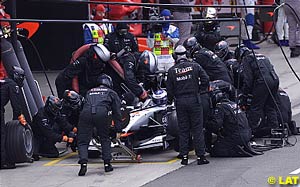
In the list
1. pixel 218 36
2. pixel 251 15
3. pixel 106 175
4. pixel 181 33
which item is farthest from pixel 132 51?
pixel 251 15

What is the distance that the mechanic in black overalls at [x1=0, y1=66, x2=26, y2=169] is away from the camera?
43.9ft

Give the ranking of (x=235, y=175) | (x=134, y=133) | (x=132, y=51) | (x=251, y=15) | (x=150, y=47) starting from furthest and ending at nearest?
1. (x=251, y=15)
2. (x=150, y=47)
3. (x=132, y=51)
4. (x=134, y=133)
5. (x=235, y=175)

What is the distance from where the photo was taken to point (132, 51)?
52.5 ft

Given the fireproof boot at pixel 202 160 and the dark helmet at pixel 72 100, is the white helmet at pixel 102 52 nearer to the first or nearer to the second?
the dark helmet at pixel 72 100

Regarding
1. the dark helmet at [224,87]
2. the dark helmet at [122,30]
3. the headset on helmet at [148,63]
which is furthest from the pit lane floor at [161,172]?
the dark helmet at [122,30]

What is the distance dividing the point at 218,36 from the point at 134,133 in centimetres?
373

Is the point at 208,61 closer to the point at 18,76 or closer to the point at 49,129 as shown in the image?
the point at 49,129

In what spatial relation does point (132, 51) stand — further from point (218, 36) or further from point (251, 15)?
point (251, 15)

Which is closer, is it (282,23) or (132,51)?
(132,51)

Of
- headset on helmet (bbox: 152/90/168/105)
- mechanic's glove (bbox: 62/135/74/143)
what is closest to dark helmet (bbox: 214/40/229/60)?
headset on helmet (bbox: 152/90/168/105)

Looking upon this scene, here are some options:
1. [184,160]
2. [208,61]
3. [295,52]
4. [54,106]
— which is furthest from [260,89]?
[295,52]

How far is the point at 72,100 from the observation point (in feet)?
45.2

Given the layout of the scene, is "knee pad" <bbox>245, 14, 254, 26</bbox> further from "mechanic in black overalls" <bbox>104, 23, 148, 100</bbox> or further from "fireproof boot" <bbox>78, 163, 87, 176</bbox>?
"fireproof boot" <bbox>78, 163, 87, 176</bbox>

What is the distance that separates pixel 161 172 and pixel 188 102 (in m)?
1.15
